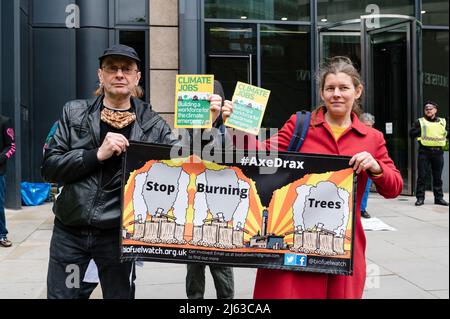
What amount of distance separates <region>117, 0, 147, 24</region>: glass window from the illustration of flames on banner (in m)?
10.1

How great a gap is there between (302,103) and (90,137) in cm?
1026

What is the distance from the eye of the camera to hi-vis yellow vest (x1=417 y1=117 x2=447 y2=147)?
11.4m

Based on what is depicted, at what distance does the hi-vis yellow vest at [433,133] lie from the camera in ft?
37.3

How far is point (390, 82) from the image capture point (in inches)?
523

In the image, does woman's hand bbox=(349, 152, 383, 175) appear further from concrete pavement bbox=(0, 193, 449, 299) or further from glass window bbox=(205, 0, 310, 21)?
glass window bbox=(205, 0, 310, 21)

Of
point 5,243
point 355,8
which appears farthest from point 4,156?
point 355,8

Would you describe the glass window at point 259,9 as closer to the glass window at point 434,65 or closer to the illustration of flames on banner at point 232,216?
the glass window at point 434,65

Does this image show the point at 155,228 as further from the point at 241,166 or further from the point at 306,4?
the point at 306,4

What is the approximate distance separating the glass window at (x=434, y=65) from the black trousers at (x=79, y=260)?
1205cm

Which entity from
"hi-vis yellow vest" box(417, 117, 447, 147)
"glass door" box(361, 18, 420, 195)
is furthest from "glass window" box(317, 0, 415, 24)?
"hi-vis yellow vest" box(417, 117, 447, 147)

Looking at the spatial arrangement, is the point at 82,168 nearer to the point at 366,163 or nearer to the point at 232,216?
the point at 232,216

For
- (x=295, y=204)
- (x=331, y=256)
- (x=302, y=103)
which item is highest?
(x=302, y=103)

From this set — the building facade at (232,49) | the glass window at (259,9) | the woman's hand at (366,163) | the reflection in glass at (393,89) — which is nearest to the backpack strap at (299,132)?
the woman's hand at (366,163)
